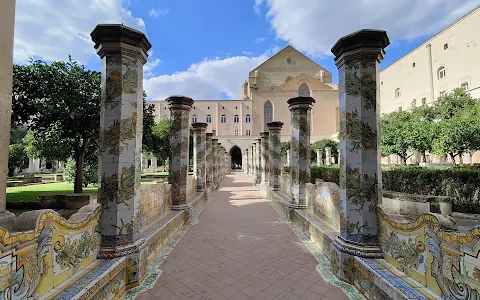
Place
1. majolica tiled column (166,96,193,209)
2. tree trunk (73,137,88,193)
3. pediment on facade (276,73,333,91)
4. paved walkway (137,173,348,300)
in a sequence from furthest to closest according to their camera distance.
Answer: pediment on facade (276,73,333,91) < tree trunk (73,137,88,193) < majolica tiled column (166,96,193,209) < paved walkway (137,173,348,300)

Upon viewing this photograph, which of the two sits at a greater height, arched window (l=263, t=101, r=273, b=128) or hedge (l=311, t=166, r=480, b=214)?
arched window (l=263, t=101, r=273, b=128)

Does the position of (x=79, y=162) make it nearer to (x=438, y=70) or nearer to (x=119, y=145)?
(x=119, y=145)

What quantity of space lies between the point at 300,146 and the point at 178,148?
3762 mm

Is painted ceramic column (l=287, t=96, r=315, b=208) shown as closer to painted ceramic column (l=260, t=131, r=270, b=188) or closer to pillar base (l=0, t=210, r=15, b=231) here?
painted ceramic column (l=260, t=131, r=270, b=188)

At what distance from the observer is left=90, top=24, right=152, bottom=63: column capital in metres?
3.63

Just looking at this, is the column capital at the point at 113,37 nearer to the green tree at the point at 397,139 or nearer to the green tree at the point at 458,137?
the green tree at the point at 458,137

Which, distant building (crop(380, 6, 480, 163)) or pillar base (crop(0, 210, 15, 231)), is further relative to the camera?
distant building (crop(380, 6, 480, 163))

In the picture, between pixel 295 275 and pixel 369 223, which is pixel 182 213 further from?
pixel 369 223

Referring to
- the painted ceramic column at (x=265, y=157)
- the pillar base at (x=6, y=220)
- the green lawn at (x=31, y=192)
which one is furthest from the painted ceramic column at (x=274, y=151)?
the green lawn at (x=31, y=192)

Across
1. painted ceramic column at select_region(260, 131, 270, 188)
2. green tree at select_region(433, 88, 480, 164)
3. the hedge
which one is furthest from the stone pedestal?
green tree at select_region(433, 88, 480, 164)

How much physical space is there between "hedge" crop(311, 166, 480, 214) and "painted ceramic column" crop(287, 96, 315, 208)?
656 centimetres

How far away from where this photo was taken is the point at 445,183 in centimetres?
984

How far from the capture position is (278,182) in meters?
12.1

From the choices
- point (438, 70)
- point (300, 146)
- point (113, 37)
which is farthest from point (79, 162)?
point (438, 70)
